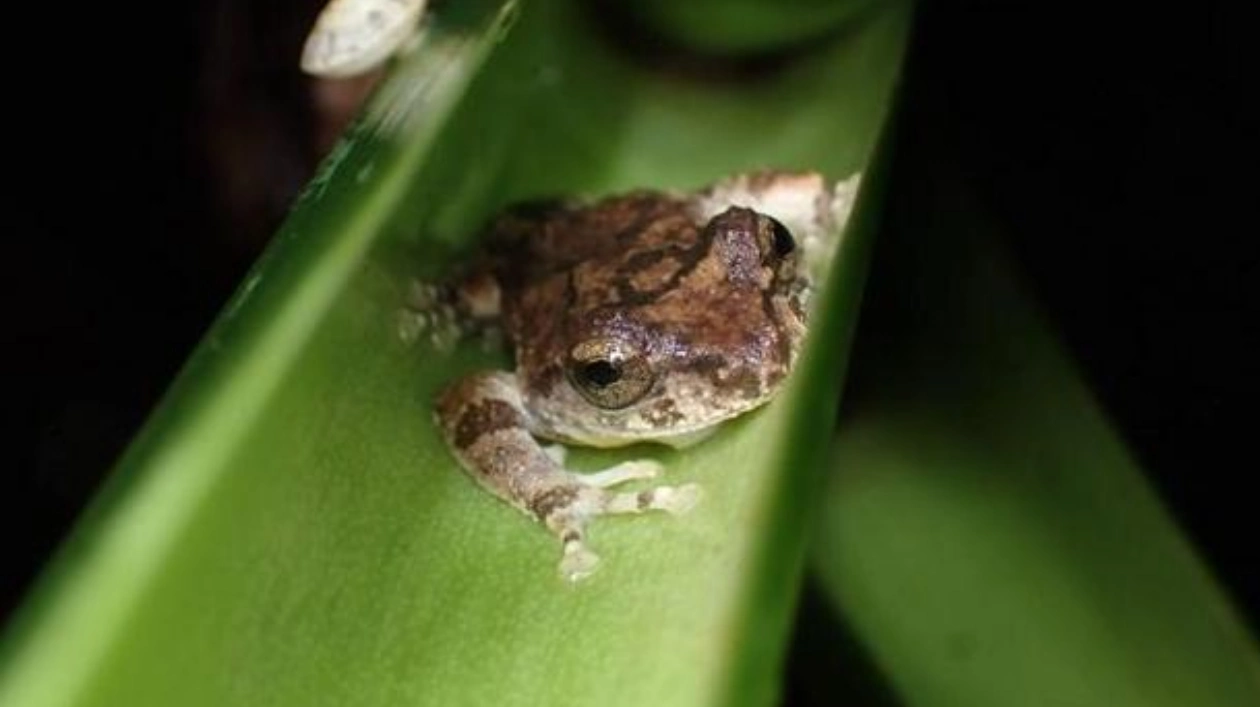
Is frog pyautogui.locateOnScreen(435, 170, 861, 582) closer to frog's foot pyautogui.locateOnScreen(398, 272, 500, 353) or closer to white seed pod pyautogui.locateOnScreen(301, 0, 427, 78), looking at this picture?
frog's foot pyautogui.locateOnScreen(398, 272, 500, 353)

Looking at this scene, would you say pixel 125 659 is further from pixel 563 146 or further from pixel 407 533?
pixel 563 146

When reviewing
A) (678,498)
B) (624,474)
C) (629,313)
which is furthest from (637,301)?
(678,498)

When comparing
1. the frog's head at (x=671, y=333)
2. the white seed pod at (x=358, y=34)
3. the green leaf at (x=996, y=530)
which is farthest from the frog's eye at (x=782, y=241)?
the white seed pod at (x=358, y=34)

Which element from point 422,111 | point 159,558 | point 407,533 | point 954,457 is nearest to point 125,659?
point 159,558

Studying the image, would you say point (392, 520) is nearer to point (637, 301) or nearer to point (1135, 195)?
point (637, 301)

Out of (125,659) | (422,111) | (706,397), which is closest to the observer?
(125,659)
